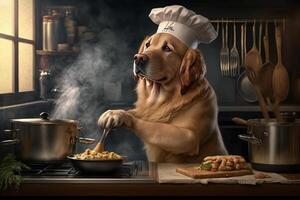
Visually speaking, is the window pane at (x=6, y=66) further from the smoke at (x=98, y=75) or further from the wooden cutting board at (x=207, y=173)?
the wooden cutting board at (x=207, y=173)

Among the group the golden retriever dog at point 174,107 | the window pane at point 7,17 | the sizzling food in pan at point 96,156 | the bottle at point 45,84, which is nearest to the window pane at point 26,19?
the window pane at point 7,17

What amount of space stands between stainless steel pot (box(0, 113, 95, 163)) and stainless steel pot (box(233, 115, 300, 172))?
2.31ft

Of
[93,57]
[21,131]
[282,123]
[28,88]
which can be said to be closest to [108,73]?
[93,57]

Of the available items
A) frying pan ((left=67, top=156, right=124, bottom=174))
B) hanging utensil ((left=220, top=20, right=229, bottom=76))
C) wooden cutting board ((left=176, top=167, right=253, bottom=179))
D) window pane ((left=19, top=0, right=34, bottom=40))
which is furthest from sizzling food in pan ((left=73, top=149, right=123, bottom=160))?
hanging utensil ((left=220, top=20, right=229, bottom=76))

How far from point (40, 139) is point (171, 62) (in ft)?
2.20

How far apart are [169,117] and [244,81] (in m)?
1.46

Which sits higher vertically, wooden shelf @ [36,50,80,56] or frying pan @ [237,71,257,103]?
wooden shelf @ [36,50,80,56]

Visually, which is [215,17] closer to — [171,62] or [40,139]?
[171,62]

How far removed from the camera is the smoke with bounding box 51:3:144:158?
253 centimetres

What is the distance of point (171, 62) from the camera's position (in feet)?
7.14

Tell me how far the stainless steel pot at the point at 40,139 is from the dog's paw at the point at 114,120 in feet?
0.52

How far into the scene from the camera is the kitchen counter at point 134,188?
1.69m

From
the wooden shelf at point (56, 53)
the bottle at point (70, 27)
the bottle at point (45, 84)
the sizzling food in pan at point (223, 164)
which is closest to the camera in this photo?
the sizzling food in pan at point (223, 164)

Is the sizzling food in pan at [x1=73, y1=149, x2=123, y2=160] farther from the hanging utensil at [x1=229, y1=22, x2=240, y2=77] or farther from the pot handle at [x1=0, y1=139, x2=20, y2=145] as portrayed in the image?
the hanging utensil at [x1=229, y1=22, x2=240, y2=77]
